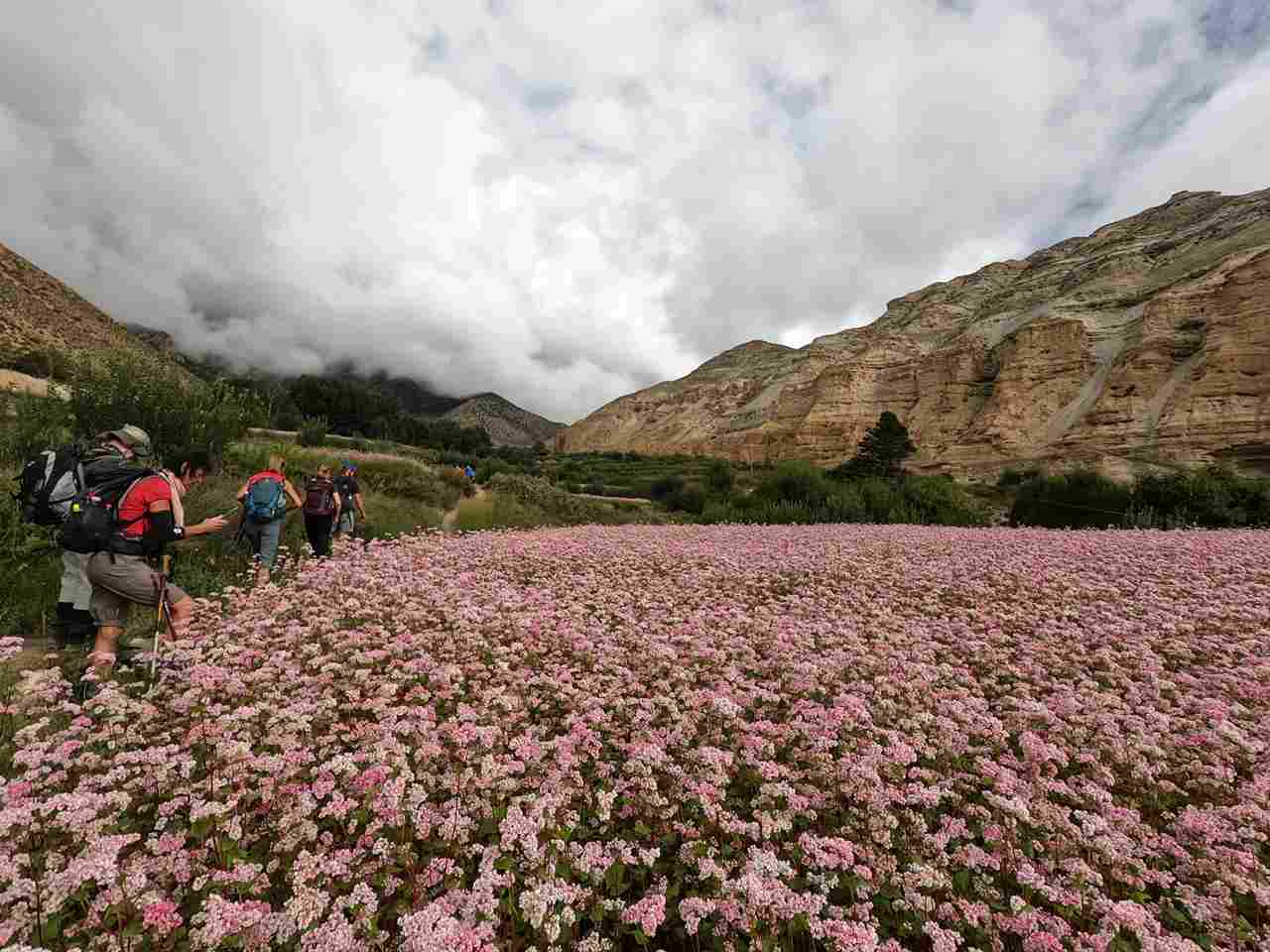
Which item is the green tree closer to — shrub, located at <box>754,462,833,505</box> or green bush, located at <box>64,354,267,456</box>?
shrub, located at <box>754,462,833,505</box>

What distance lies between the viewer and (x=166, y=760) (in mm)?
2785

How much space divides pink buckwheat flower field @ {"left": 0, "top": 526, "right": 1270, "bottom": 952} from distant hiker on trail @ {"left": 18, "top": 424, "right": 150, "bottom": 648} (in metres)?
1.23

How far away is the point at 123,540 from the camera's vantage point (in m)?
4.73

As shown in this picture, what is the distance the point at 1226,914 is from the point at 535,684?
393 cm

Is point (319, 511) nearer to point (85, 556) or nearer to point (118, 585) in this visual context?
point (85, 556)

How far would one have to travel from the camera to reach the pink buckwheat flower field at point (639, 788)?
2209 mm

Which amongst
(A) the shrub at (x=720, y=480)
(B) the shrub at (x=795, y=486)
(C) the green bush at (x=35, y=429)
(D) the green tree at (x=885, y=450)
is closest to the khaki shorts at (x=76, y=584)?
(C) the green bush at (x=35, y=429)

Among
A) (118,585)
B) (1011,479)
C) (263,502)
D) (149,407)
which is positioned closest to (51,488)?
(118,585)

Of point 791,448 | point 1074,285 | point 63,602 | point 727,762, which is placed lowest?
point 727,762

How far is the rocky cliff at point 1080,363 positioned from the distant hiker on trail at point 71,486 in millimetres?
47957

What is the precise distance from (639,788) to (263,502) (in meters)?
7.40

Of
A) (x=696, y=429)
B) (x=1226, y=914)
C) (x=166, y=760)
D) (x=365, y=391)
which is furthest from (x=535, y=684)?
(x=696, y=429)

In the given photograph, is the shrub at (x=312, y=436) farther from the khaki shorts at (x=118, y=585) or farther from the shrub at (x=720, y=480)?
the khaki shorts at (x=118, y=585)

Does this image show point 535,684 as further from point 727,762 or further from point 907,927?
point 907,927
